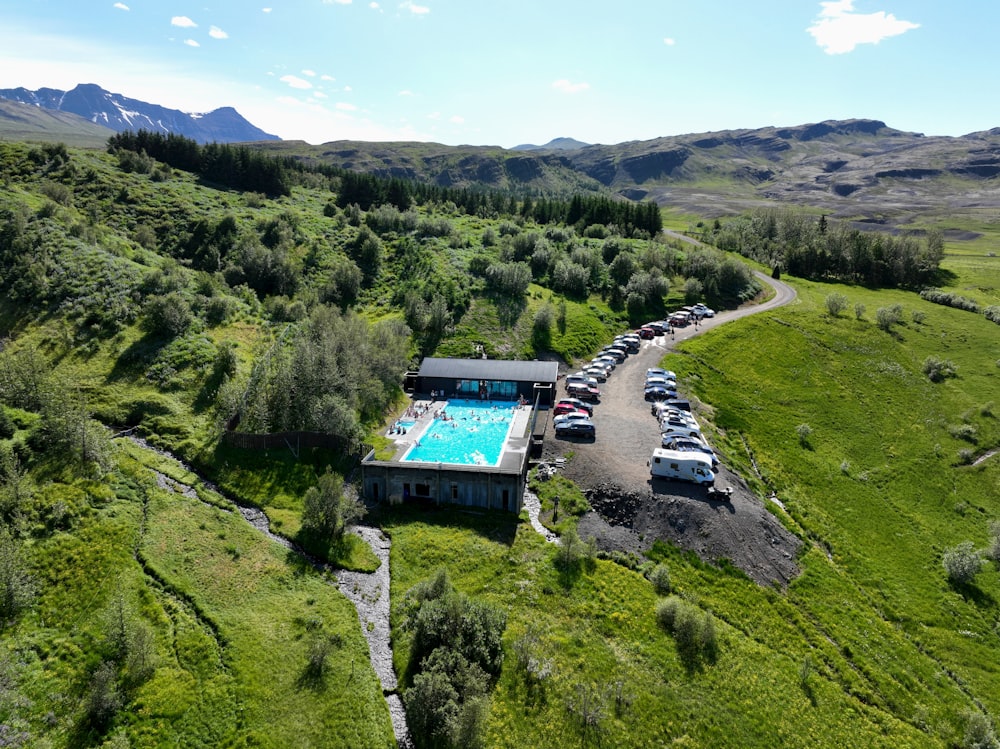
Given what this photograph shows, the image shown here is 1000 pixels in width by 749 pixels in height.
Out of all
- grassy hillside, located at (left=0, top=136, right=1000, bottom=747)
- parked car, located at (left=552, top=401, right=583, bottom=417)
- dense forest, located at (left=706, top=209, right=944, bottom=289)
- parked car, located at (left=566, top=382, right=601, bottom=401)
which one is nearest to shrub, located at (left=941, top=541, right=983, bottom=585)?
grassy hillside, located at (left=0, top=136, right=1000, bottom=747)

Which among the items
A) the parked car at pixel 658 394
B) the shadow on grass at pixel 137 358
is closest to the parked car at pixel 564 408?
the parked car at pixel 658 394

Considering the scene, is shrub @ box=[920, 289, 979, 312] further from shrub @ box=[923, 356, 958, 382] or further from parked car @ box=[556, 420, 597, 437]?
parked car @ box=[556, 420, 597, 437]

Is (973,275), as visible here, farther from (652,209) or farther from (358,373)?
(358,373)

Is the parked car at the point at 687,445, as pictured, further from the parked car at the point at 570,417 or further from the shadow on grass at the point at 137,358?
the shadow on grass at the point at 137,358

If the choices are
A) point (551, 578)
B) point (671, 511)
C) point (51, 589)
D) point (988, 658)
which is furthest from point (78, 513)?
point (988, 658)

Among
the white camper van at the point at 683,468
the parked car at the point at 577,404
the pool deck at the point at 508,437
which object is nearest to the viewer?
the pool deck at the point at 508,437

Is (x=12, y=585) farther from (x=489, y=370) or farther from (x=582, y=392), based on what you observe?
(x=582, y=392)
